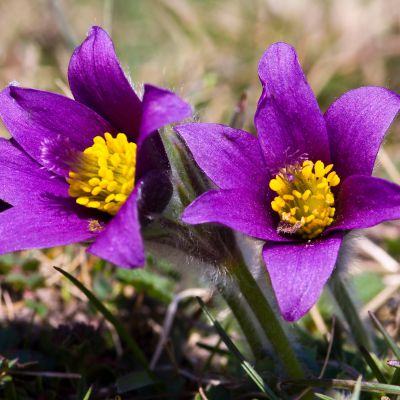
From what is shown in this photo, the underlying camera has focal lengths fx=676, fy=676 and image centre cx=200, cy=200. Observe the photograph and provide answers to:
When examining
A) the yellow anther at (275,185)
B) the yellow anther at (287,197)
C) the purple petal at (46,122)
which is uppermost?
the purple petal at (46,122)

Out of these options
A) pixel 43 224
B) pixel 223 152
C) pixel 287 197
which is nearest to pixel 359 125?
pixel 287 197

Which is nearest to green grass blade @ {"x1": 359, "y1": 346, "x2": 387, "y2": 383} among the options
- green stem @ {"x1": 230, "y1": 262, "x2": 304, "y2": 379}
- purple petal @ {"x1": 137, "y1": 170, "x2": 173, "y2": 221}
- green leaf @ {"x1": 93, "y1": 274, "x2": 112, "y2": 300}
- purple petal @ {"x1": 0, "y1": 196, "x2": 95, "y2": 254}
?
green stem @ {"x1": 230, "y1": 262, "x2": 304, "y2": 379}

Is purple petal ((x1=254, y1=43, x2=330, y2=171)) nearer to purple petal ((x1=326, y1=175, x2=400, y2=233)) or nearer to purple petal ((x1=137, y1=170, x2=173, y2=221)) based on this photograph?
purple petal ((x1=326, y1=175, x2=400, y2=233))

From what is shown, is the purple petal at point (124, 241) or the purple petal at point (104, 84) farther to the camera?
the purple petal at point (104, 84)

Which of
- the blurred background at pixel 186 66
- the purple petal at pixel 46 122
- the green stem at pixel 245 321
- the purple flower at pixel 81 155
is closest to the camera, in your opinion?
the purple flower at pixel 81 155

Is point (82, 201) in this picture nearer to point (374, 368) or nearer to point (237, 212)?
point (237, 212)

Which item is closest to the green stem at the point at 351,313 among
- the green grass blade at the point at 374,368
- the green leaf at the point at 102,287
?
the green grass blade at the point at 374,368

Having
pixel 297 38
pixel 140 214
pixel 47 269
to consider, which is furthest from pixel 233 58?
pixel 140 214

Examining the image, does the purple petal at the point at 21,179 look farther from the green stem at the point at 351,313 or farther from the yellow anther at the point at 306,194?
the green stem at the point at 351,313
